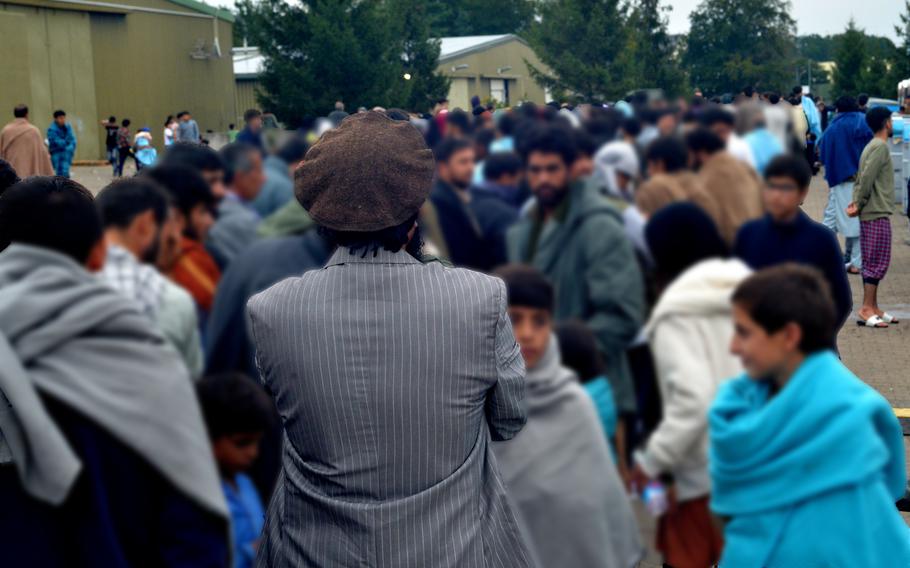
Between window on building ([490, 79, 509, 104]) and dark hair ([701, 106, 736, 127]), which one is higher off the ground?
window on building ([490, 79, 509, 104])

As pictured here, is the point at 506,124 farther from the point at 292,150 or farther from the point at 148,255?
the point at 148,255

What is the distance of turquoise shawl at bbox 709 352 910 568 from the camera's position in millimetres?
2664

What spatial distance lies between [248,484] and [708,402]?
130cm

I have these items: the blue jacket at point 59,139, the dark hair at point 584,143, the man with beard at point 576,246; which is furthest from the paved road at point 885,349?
the blue jacket at point 59,139

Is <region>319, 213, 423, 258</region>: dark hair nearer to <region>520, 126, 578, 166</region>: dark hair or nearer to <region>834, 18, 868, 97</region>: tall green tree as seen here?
<region>520, 126, 578, 166</region>: dark hair

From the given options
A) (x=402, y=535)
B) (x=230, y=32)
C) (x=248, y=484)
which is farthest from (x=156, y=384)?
(x=230, y=32)

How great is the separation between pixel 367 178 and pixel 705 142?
228 centimetres

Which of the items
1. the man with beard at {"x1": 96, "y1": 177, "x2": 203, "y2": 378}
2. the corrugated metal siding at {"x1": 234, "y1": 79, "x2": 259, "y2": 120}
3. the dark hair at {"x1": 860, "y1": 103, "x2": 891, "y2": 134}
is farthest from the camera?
the corrugated metal siding at {"x1": 234, "y1": 79, "x2": 259, "y2": 120}

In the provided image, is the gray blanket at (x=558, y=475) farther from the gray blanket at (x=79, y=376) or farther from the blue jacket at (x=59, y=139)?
the blue jacket at (x=59, y=139)

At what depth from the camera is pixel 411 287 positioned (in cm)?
150

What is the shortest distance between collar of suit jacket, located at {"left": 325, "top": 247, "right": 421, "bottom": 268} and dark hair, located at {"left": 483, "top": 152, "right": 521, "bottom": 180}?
1.91 metres

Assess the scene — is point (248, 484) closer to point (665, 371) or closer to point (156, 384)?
point (156, 384)

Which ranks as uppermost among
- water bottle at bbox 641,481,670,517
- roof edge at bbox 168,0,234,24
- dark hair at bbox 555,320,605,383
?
roof edge at bbox 168,0,234,24

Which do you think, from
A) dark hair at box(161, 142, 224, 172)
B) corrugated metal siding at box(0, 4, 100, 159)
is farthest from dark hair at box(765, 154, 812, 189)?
corrugated metal siding at box(0, 4, 100, 159)
